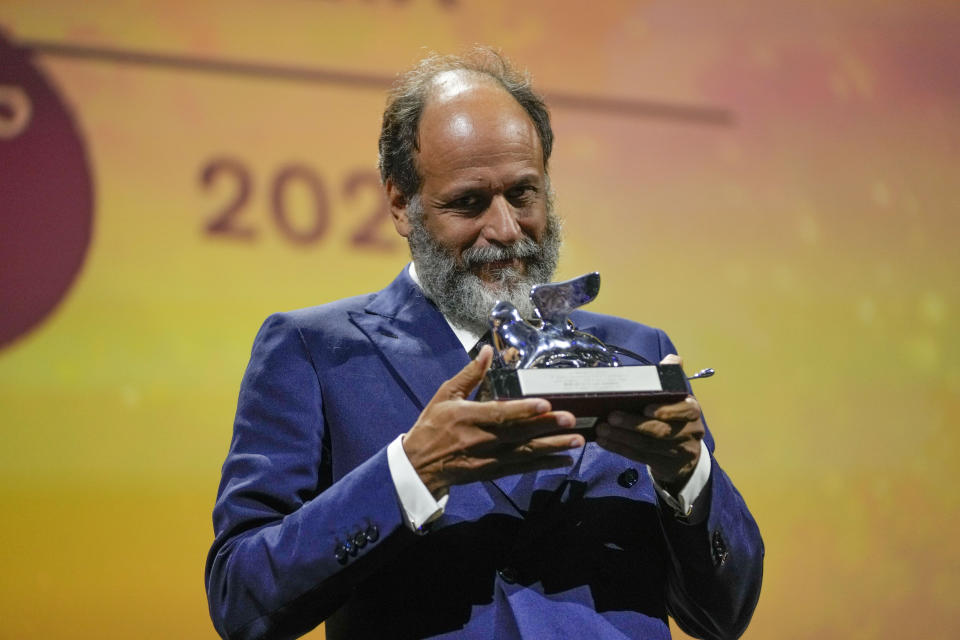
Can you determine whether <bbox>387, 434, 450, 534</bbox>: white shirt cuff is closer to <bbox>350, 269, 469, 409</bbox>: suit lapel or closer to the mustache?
<bbox>350, 269, 469, 409</bbox>: suit lapel

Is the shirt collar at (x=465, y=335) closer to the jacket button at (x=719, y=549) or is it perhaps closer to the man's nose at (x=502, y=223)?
the man's nose at (x=502, y=223)

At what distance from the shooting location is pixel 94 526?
2.19m

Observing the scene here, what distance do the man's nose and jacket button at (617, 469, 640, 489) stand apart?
447 millimetres

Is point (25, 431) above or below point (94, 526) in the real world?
above

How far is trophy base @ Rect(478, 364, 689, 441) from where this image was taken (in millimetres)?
1241

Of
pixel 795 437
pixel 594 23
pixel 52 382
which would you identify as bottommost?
pixel 795 437

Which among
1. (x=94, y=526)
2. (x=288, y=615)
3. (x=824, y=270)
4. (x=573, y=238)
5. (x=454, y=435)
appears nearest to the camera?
(x=454, y=435)

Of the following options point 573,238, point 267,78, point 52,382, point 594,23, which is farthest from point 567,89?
point 52,382

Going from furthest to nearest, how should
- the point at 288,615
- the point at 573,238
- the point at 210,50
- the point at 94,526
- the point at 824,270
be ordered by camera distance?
1. the point at 824,270
2. the point at 573,238
3. the point at 210,50
4. the point at 94,526
5. the point at 288,615

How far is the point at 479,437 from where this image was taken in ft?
4.09

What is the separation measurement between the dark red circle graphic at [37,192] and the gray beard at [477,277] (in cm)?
92

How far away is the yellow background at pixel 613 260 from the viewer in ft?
7.30

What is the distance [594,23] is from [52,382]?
1.70 meters

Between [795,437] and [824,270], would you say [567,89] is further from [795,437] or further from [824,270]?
[795,437]
